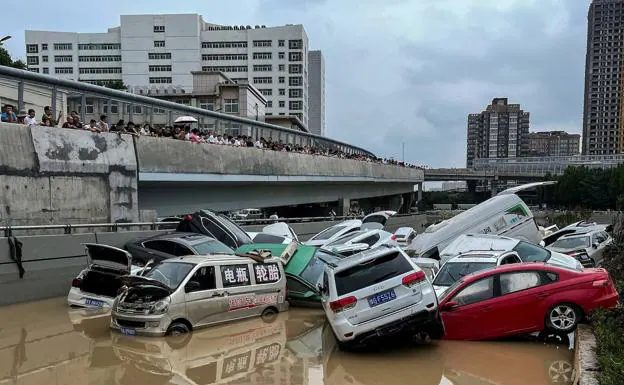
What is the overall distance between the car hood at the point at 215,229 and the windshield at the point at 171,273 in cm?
534

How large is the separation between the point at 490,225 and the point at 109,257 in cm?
1581

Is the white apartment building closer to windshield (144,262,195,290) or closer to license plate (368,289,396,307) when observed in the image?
windshield (144,262,195,290)

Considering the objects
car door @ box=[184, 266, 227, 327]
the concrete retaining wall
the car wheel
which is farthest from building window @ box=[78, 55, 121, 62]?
the car wheel

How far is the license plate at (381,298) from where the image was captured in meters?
8.56

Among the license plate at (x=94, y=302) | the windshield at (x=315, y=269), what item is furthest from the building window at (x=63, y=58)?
the windshield at (x=315, y=269)

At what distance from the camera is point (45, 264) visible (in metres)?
14.4

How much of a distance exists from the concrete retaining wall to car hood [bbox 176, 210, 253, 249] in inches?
81.9

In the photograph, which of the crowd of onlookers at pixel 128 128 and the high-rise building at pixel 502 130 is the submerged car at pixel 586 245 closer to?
the crowd of onlookers at pixel 128 128

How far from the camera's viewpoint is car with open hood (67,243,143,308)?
12625 millimetres

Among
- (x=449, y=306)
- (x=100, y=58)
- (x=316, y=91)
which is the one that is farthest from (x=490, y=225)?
(x=316, y=91)

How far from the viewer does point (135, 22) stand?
102500 mm

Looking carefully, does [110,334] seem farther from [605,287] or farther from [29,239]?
[605,287]

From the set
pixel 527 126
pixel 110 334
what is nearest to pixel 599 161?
pixel 527 126

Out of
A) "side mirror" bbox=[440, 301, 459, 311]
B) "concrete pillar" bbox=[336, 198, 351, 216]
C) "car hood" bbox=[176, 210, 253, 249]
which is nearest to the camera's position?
"side mirror" bbox=[440, 301, 459, 311]
